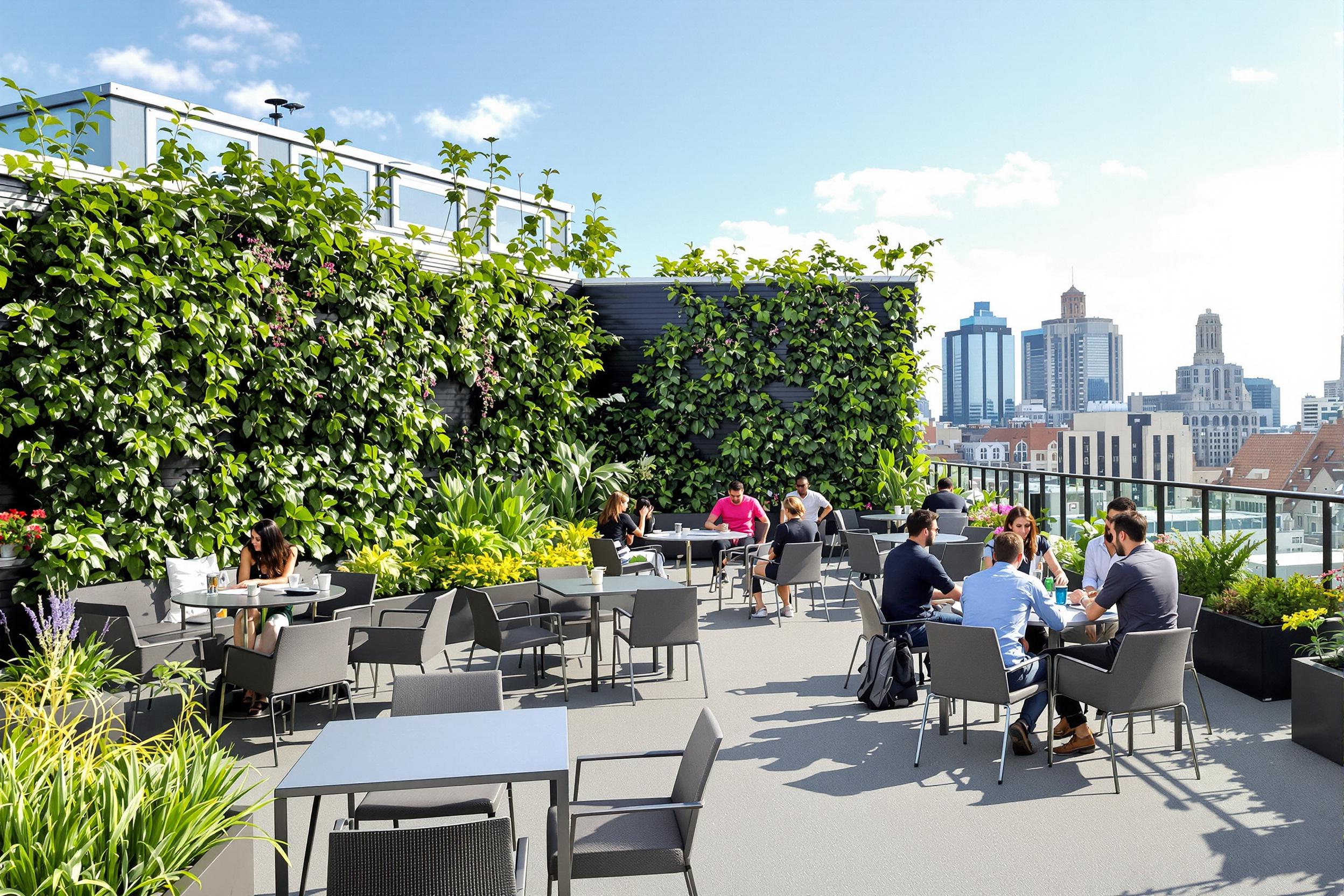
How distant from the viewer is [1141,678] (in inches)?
178

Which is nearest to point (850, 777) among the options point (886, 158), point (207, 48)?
point (886, 158)

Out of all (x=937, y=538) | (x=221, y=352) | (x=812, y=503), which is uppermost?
(x=221, y=352)

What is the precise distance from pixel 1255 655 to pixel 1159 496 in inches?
119

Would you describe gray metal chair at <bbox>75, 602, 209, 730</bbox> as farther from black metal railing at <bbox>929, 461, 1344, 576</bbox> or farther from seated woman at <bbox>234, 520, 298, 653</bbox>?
black metal railing at <bbox>929, 461, 1344, 576</bbox>

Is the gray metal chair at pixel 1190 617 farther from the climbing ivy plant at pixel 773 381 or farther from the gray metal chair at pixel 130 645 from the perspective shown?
the climbing ivy plant at pixel 773 381

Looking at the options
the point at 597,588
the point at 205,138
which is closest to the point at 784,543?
the point at 597,588

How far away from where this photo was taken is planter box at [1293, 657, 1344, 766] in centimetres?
473

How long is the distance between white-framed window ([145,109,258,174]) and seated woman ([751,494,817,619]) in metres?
5.99

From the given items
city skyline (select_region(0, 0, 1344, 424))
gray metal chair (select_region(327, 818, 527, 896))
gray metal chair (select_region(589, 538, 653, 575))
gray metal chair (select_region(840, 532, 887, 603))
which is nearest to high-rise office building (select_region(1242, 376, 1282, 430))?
city skyline (select_region(0, 0, 1344, 424))

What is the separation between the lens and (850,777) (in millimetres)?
4727

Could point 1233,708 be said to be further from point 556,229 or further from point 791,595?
point 556,229

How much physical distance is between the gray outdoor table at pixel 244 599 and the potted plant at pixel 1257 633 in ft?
19.1

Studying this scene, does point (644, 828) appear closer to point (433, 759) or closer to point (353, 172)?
point (433, 759)

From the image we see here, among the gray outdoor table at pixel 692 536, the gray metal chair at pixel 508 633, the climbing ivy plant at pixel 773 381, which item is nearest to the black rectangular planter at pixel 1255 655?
the gray metal chair at pixel 508 633
